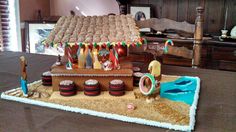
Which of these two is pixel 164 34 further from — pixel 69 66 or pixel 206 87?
pixel 69 66

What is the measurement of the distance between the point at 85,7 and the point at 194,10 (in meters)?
1.39

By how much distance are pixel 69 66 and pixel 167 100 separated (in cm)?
40

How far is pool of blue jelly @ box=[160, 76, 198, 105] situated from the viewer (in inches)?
36.6

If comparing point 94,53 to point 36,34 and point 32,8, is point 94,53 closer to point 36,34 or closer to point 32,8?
point 36,34

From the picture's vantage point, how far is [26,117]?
2.56 ft

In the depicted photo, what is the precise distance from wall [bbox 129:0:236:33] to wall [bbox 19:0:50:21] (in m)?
1.30

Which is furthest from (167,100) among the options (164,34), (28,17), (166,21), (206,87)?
(28,17)

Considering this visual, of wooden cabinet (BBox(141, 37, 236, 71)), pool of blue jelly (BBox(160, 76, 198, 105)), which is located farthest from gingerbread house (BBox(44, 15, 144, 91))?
wooden cabinet (BBox(141, 37, 236, 71))

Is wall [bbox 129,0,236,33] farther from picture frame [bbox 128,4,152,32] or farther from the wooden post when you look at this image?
the wooden post

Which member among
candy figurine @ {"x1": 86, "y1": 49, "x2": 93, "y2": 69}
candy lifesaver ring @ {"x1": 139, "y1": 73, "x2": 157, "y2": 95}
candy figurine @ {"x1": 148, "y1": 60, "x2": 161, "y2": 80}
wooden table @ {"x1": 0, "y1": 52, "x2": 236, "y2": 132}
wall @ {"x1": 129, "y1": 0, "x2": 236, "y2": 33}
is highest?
wall @ {"x1": 129, "y1": 0, "x2": 236, "y2": 33}

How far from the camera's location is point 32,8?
133 inches

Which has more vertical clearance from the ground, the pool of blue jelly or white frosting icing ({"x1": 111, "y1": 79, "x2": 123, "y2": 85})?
white frosting icing ({"x1": 111, "y1": 79, "x2": 123, "y2": 85})

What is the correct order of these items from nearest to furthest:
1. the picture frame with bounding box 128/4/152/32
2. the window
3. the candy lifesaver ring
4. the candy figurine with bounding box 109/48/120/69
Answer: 1. the candy lifesaver ring
2. the candy figurine with bounding box 109/48/120/69
3. the picture frame with bounding box 128/4/152/32
4. the window

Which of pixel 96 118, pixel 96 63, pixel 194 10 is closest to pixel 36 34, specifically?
pixel 194 10
